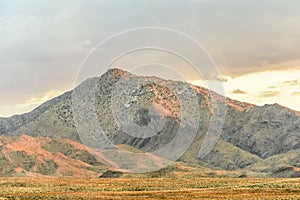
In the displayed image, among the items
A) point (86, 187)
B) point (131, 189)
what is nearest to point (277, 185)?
point (131, 189)

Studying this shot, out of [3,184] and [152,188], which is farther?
[3,184]

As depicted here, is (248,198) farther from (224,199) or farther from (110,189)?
(110,189)

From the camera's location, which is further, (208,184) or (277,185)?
(208,184)

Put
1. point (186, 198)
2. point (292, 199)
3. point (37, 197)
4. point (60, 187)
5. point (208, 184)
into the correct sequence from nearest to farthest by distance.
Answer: point (292, 199) < point (186, 198) < point (37, 197) < point (60, 187) < point (208, 184)

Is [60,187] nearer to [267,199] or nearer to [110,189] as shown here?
[110,189]

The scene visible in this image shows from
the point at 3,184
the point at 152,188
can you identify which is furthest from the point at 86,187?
the point at 3,184

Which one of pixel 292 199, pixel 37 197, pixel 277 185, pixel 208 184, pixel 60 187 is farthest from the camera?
pixel 208 184

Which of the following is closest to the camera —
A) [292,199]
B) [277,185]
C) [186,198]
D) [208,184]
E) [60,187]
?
[292,199]

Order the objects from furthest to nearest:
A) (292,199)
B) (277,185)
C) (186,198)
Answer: (277,185)
(186,198)
(292,199)

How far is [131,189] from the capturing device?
16075cm

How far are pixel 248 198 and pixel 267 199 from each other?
4.31m

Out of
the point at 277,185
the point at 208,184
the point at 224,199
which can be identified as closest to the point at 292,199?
the point at 224,199

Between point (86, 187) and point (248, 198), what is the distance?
214ft

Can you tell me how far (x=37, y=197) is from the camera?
124875 millimetres
